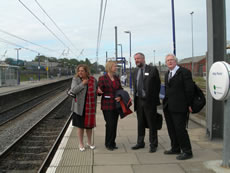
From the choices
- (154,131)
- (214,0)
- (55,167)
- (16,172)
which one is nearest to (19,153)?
(16,172)

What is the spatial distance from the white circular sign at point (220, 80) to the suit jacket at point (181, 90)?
0.41 metres

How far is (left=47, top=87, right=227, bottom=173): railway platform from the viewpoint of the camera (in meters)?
4.05

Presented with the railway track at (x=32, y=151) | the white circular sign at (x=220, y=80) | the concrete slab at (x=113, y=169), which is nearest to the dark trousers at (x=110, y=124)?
the concrete slab at (x=113, y=169)

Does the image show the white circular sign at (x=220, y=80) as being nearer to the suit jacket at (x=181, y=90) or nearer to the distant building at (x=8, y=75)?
the suit jacket at (x=181, y=90)

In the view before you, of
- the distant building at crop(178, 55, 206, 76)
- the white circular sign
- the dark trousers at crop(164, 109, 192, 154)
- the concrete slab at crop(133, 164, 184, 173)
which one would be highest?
the distant building at crop(178, 55, 206, 76)

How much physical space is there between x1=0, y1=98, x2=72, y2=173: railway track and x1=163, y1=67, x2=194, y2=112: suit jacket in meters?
2.72

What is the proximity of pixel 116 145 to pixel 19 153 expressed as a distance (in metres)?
2.39

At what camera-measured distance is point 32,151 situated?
20.2 ft

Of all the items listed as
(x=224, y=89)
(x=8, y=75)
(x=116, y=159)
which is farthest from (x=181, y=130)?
(x=8, y=75)

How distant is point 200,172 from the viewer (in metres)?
3.86

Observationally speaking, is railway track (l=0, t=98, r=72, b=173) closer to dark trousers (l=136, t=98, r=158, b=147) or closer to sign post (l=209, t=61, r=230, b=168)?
dark trousers (l=136, t=98, r=158, b=147)

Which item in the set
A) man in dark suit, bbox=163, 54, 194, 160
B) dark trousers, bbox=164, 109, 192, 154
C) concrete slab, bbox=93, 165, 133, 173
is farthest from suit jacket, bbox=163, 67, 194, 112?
concrete slab, bbox=93, 165, 133, 173

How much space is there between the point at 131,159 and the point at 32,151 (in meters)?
2.87

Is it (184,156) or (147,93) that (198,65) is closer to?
(147,93)
